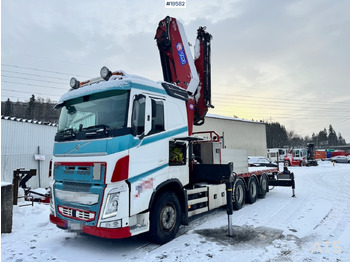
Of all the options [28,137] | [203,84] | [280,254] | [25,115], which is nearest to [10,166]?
[28,137]

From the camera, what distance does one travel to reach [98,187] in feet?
13.8

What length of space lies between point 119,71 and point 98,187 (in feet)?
7.56

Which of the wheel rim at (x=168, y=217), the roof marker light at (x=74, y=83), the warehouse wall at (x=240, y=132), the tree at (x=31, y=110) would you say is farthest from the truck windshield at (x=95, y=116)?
the tree at (x=31, y=110)

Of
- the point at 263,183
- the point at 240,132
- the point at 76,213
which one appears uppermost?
the point at 240,132

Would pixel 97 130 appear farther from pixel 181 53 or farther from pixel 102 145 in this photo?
pixel 181 53

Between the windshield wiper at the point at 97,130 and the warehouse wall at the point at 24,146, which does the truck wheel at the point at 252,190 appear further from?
the warehouse wall at the point at 24,146


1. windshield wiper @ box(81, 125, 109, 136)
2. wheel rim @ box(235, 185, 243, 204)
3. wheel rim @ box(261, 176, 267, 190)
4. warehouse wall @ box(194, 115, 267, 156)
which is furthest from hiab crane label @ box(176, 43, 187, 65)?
warehouse wall @ box(194, 115, 267, 156)

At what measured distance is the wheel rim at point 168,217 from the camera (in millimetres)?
4979

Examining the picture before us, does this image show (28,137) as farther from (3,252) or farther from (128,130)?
(128,130)

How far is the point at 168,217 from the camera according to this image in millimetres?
5164

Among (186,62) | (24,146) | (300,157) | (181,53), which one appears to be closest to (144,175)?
(186,62)

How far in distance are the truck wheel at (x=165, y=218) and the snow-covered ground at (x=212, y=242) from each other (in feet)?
0.63

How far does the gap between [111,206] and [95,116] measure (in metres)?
1.72

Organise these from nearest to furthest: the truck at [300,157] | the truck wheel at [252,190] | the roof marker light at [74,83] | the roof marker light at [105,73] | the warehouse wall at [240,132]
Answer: the roof marker light at [105,73], the roof marker light at [74,83], the truck wheel at [252,190], the warehouse wall at [240,132], the truck at [300,157]
